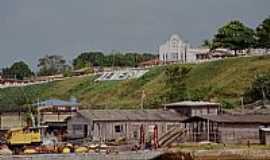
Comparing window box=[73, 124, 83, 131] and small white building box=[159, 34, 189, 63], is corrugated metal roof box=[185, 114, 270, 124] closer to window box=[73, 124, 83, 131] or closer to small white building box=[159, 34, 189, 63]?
window box=[73, 124, 83, 131]

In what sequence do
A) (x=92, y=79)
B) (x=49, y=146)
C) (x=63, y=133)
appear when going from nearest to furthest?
(x=49, y=146) → (x=63, y=133) → (x=92, y=79)

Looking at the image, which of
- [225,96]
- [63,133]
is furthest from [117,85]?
[63,133]

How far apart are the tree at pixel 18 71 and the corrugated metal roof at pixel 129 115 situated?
311 feet

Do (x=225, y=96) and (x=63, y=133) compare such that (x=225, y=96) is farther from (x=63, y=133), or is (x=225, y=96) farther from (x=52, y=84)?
(x=52, y=84)

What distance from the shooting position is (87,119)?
54.5m

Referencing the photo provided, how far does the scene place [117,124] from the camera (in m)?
54.9

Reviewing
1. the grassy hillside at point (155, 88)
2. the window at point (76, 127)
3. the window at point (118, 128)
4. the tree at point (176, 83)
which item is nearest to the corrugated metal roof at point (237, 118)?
the window at point (118, 128)

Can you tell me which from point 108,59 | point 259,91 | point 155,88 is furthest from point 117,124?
point 108,59

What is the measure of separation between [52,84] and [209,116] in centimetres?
6326

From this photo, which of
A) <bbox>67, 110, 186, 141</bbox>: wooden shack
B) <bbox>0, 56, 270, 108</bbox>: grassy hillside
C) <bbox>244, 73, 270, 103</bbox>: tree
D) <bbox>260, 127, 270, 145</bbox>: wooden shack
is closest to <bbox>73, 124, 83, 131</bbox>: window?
<bbox>67, 110, 186, 141</bbox>: wooden shack

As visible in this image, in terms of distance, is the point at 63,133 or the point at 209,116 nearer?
the point at 209,116

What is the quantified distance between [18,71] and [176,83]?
72770 mm

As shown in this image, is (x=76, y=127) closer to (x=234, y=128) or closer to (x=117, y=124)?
(x=117, y=124)

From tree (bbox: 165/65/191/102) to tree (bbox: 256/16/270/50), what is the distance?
56.0 ft
